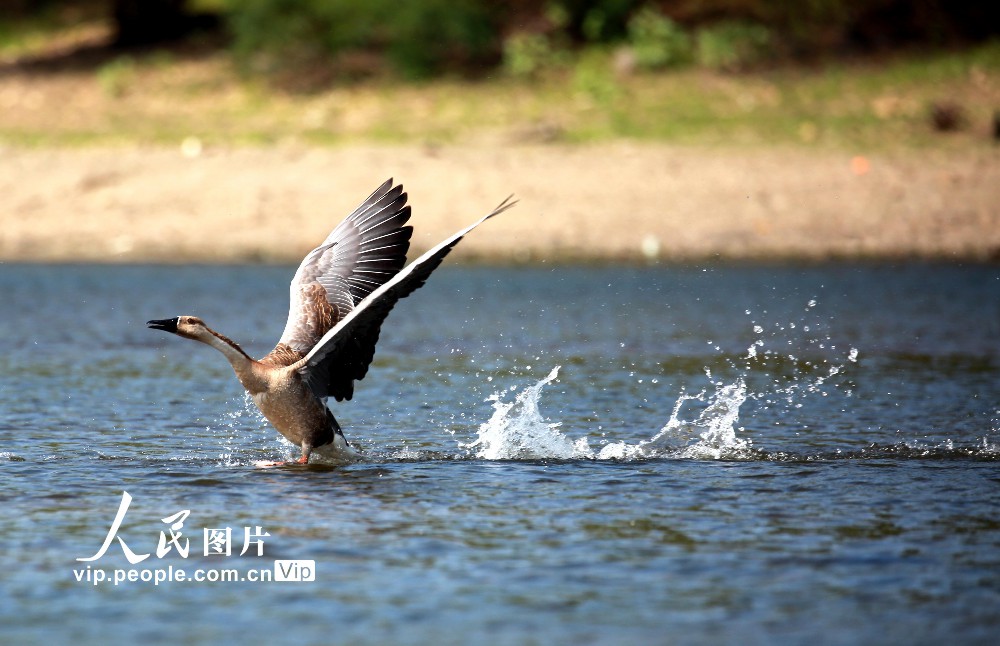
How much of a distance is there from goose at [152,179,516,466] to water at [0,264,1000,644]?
38cm

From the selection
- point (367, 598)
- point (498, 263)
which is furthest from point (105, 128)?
point (367, 598)

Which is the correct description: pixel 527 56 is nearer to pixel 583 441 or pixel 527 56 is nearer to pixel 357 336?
pixel 583 441

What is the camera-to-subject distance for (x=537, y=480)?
8.88 meters

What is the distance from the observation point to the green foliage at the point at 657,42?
24859 millimetres

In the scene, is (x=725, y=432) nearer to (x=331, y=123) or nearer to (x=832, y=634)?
(x=832, y=634)

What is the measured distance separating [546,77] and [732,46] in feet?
Answer: 9.93

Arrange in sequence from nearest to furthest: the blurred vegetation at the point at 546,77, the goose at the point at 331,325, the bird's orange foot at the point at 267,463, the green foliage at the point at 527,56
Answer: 1. the goose at the point at 331,325
2. the bird's orange foot at the point at 267,463
3. the blurred vegetation at the point at 546,77
4. the green foliage at the point at 527,56

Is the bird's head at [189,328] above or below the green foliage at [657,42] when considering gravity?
below

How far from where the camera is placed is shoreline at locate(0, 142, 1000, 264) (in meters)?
20.1

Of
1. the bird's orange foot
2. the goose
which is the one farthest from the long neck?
the bird's orange foot

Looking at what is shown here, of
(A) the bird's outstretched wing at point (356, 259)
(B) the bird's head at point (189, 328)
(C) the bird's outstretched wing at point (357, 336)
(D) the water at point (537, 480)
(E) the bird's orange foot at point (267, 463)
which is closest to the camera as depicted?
(D) the water at point (537, 480)

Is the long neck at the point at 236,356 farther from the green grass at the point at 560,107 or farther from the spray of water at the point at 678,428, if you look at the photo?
the green grass at the point at 560,107

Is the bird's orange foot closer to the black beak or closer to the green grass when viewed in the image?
the black beak

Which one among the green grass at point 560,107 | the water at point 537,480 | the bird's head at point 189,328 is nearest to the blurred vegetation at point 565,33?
the green grass at point 560,107
